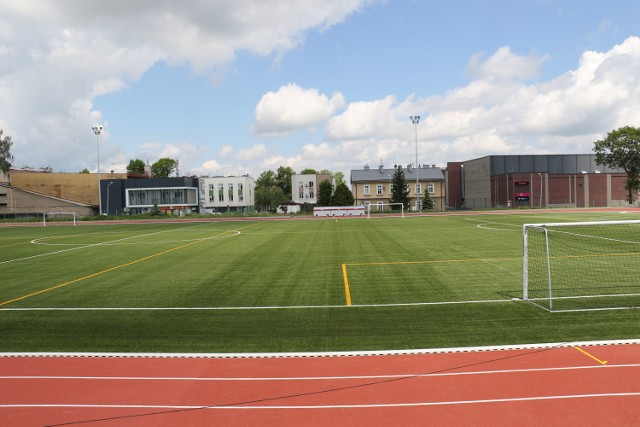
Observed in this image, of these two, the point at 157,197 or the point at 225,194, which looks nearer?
the point at 157,197

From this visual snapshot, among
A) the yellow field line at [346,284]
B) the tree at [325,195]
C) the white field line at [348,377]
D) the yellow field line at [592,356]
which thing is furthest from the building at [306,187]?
the white field line at [348,377]

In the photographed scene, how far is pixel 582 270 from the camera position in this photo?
1652 centimetres

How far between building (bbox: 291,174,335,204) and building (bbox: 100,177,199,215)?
2981cm

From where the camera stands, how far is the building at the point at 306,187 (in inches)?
4616

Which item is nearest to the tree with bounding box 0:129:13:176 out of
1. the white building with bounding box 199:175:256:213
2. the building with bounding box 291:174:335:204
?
the white building with bounding box 199:175:256:213

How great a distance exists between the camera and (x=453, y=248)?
23.3 m

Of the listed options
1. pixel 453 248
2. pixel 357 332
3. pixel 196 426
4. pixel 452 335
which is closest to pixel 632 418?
pixel 452 335

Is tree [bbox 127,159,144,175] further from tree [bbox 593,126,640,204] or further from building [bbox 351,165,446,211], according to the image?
tree [bbox 593,126,640,204]

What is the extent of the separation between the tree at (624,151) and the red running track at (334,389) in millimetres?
84005

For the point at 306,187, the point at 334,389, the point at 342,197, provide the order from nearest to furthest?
the point at 334,389, the point at 342,197, the point at 306,187

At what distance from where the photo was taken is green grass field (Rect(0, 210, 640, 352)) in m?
9.51

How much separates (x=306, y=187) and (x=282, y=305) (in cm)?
10554

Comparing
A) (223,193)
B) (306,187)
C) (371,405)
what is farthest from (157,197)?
(371,405)

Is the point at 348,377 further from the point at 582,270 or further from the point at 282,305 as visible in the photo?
the point at 582,270
